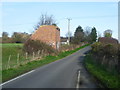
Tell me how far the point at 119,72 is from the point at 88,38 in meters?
107

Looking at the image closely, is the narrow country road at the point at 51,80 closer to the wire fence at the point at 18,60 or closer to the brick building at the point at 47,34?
the wire fence at the point at 18,60

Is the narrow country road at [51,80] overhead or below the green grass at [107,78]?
below

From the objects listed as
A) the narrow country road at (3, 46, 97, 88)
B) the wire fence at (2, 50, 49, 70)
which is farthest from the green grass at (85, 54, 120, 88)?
the wire fence at (2, 50, 49, 70)

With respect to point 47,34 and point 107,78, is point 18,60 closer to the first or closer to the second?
point 107,78

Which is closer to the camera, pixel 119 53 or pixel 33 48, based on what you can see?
pixel 119 53

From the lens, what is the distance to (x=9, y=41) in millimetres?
85812

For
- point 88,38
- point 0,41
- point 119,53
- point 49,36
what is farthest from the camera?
point 88,38

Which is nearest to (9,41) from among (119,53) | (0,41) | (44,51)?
(0,41)

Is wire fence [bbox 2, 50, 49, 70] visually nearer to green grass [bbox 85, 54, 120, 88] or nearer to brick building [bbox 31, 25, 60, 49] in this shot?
green grass [bbox 85, 54, 120, 88]

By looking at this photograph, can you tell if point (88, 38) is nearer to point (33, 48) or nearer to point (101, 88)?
point (33, 48)

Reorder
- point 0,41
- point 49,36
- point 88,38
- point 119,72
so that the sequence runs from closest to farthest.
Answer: point 119,72 → point 49,36 → point 0,41 → point 88,38

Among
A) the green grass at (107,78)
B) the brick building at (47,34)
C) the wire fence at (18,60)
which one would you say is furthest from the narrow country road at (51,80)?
the brick building at (47,34)

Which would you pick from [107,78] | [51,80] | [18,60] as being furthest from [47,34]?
[107,78]

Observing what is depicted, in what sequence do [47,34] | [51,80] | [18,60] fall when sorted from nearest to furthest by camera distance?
[51,80], [18,60], [47,34]
